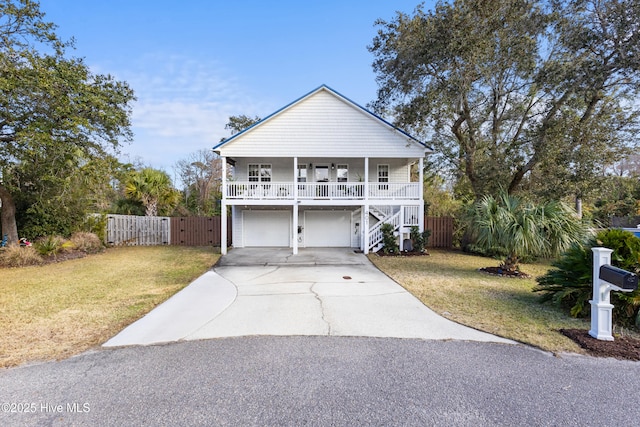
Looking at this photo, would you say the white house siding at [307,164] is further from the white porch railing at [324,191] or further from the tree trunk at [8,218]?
the tree trunk at [8,218]

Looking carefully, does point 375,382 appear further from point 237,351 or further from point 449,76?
point 449,76

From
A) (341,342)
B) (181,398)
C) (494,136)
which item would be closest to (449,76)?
(494,136)

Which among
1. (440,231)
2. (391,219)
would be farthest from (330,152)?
(440,231)

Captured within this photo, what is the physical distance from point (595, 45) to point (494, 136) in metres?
4.07

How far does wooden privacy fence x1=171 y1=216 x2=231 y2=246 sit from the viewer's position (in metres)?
16.9

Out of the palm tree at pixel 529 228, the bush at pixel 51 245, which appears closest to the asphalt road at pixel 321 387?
the palm tree at pixel 529 228

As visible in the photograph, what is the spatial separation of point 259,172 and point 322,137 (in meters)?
4.04

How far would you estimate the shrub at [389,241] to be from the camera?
1293 cm

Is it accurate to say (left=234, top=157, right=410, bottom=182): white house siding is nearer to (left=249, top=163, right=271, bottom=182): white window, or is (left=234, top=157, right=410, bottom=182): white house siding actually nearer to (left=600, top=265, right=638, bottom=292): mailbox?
(left=249, top=163, right=271, bottom=182): white window

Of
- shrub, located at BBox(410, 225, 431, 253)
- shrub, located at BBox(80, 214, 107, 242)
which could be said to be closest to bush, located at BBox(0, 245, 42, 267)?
shrub, located at BBox(80, 214, 107, 242)

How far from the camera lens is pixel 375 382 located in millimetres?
3088

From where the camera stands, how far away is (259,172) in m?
15.6

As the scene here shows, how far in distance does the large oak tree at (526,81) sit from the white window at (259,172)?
737 cm

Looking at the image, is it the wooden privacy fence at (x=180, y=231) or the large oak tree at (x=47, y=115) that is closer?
the large oak tree at (x=47, y=115)
